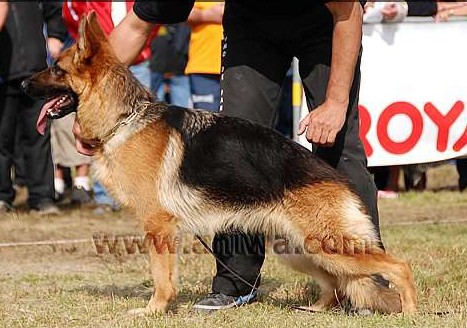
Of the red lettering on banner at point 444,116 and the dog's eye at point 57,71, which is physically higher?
the dog's eye at point 57,71

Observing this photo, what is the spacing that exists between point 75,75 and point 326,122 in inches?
Result: 48.6

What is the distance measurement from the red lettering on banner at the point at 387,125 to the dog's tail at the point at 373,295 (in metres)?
3.62

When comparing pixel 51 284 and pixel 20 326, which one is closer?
pixel 20 326

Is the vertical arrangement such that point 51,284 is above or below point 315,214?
below

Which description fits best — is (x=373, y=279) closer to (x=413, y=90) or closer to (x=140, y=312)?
(x=140, y=312)

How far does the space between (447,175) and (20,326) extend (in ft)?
23.6

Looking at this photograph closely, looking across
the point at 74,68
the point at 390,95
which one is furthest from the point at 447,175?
the point at 74,68

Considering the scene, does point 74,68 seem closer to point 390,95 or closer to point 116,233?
point 116,233

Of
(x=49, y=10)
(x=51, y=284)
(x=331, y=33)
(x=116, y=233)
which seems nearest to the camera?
(x=331, y=33)

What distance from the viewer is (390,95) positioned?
27.2 feet

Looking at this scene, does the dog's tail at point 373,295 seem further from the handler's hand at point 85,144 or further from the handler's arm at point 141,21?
the handler's arm at point 141,21

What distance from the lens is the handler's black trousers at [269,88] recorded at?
496cm

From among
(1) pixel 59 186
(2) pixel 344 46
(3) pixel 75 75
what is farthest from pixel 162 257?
(1) pixel 59 186

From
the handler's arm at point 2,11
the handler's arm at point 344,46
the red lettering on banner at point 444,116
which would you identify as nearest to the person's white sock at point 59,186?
the handler's arm at point 2,11
